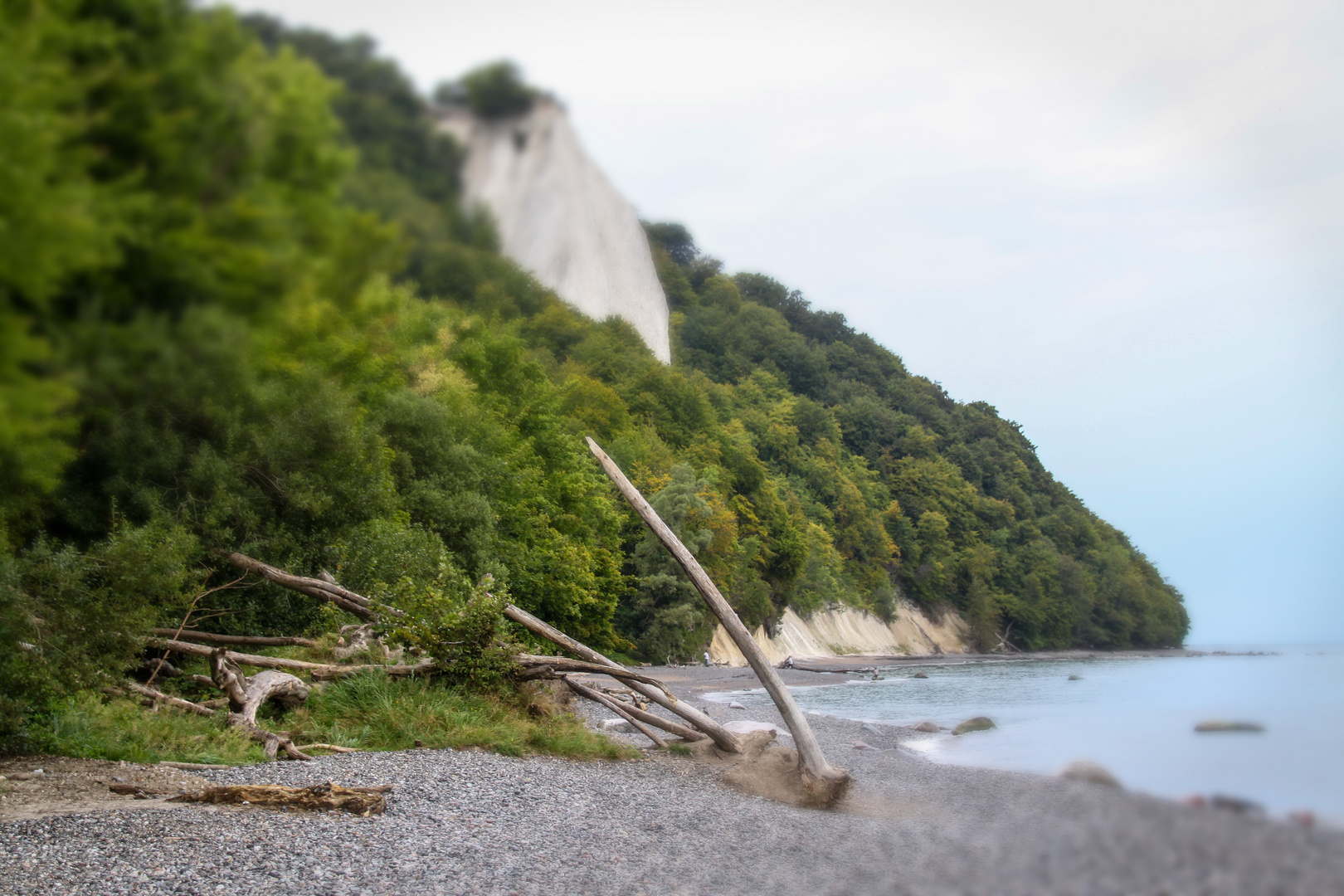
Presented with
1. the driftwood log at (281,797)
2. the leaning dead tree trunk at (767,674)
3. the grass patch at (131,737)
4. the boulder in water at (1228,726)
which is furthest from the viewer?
the leaning dead tree trunk at (767,674)

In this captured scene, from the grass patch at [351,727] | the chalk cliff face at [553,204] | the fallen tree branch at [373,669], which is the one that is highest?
the chalk cliff face at [553,204]

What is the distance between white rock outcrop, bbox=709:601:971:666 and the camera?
51.8 meters

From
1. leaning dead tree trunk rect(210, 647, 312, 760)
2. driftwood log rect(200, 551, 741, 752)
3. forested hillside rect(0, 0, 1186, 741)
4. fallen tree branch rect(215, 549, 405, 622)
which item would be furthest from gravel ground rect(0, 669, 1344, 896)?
fallen tree branch rect(215, 549, 405, 622)

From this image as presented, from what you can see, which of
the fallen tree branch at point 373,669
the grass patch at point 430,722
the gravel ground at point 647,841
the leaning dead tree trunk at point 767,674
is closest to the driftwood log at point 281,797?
the gravel ground at point 647,841

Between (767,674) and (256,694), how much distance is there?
6793 mm

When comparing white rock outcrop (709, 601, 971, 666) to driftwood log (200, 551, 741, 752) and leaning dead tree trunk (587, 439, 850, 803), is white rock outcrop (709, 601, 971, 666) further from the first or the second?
leaning dead tree trunk (587, 439, 850, 803)

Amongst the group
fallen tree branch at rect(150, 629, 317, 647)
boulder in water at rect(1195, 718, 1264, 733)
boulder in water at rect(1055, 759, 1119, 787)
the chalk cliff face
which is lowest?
fallen tree branch at rect(150, 629, 317, 647)

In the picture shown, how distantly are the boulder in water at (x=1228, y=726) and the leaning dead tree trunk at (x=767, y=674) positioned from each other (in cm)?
739

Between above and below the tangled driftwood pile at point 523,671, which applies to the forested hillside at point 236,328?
above

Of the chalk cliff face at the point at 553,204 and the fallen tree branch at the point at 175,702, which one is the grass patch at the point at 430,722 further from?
the chalk cliff face at the point at 553,204

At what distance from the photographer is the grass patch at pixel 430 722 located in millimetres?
11742

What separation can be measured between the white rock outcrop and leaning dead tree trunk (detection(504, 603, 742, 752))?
30.7 m

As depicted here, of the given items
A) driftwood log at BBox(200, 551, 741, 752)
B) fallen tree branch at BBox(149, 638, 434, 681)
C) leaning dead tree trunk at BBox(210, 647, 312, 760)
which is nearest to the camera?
leaning dead tree trunk at BBox(210, 647, 312, 760)

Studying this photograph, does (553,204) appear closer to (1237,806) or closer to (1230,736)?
(1237,806)
